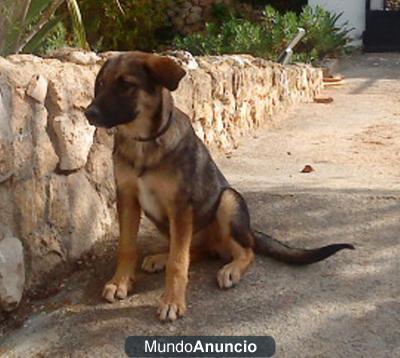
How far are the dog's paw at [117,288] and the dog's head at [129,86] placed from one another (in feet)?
2.54

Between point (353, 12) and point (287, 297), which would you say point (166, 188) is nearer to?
point (287, 297)

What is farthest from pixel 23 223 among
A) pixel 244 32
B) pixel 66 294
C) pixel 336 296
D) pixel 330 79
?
pixel 330 79

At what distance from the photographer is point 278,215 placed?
4496mm

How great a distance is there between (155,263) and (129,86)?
3.28 ft

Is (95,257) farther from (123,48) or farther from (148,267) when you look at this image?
(123,48)

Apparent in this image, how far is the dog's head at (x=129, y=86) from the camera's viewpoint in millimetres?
3264

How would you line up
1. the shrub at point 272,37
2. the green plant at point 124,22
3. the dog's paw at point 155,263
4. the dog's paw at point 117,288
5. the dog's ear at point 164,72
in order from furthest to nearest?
1. the shrub at point 272,37
2. the green plant at point 124,22
3. the dog's paw at point 155,263
4. the dog's paw at point 117,288
5. the dog's ear at point 164,72

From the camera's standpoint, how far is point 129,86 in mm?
3305

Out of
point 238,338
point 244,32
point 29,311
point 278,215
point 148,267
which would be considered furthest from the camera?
point 244,32

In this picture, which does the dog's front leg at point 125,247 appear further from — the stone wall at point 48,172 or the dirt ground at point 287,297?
the stone wall at point 48,172

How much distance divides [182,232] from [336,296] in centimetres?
77

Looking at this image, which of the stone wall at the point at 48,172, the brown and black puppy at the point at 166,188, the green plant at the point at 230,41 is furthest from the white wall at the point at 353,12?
the brown and black puppy at the point at 166,188

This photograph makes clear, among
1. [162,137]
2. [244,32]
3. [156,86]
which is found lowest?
[244,32]

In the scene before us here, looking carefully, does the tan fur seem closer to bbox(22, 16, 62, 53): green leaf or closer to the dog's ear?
the dog's ear
